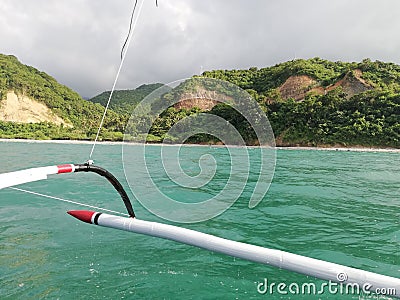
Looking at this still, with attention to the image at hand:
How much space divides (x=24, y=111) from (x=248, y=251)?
303ft

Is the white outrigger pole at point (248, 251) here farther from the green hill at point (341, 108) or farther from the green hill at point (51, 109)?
the green hill at point (51, 109)

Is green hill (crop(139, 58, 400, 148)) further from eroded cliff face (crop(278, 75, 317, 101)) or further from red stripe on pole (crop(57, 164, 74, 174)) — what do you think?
red stripe on pole (crop(57, 164, 74, 174))

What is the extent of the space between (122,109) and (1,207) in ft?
323

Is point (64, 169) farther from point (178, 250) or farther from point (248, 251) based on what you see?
point (178, 250)

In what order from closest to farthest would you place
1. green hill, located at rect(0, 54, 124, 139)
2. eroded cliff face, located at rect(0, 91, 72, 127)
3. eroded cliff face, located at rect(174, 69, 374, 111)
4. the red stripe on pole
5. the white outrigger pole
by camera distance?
the white outrigger pole → the red stripe on pole → eroded cliff face, located at rect(174, 69, 374, 111) → green hill, located at rect(0, 54, 124, 139) → eroded cliff face, located at rect(0, 91, 72, 127)

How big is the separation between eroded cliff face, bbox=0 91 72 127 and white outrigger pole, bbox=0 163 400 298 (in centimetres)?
8601

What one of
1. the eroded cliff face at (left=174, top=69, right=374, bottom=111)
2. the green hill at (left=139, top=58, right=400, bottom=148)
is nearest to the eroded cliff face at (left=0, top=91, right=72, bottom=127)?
the green hill at (left=139, top=58, right=400, bottom=148)

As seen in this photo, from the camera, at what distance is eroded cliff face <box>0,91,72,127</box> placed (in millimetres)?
77425

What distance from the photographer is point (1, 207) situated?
7.07 meters

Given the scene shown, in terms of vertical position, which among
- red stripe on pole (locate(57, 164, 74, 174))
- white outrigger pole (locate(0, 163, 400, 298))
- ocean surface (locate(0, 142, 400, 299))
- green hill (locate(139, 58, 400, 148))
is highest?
green hill (locate(139, 58, 400, 148))

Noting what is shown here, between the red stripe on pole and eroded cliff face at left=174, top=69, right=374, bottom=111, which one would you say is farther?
eroded cliff face at left=174, top=69, right=374, bottom=111

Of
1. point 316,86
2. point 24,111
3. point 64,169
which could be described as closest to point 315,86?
point 316,86

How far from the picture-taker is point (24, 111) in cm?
8150

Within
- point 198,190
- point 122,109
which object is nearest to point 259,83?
point 122,109
